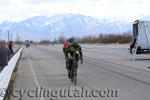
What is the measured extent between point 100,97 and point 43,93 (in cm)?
213

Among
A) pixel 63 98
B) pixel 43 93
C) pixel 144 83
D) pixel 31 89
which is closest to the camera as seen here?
pixel 63 98

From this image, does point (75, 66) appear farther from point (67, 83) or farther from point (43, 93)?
point (43, 93)

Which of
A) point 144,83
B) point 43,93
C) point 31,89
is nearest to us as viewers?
→ point 43,93

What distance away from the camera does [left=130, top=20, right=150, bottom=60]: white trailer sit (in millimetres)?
38031

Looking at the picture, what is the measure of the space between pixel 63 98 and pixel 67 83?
452 cm

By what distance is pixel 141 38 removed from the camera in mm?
38500

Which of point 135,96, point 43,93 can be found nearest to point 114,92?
point 135,96

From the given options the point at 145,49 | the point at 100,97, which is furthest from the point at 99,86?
the point at 145,49

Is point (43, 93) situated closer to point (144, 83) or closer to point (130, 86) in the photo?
point (130, 86)

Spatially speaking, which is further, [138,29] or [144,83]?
[138,29]

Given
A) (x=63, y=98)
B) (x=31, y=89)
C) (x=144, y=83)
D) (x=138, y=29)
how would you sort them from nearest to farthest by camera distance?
(x=63, y=98) → (x=31, y=89) → (x=144, y=83) → (x=138, y=29)

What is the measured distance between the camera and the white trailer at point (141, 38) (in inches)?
1497

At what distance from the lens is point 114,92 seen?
15188 mm

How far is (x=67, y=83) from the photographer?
18.4 metres
